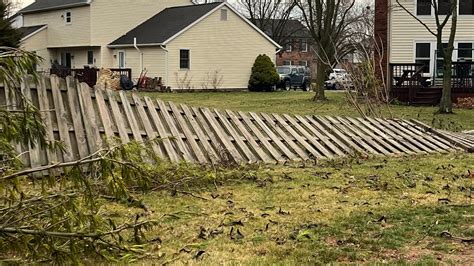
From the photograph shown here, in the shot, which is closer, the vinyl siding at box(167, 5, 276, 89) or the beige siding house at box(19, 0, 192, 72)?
the vinyl siding at box(167, 5, 276, 89)

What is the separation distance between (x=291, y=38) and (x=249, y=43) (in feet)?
A: 132

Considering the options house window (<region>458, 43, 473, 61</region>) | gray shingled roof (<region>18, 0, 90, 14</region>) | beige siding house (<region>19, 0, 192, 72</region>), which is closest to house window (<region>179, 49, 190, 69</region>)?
beige siding house (<region>19, 0, 192, 72</region>)

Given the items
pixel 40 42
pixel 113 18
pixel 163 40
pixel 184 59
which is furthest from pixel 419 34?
pixel 40 42

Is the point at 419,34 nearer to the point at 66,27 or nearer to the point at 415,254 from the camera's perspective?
the point at 66,27

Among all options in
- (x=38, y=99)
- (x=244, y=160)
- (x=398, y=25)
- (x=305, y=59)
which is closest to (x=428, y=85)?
(x=398, y=25)

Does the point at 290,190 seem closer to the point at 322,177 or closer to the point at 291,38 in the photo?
the point at 322,177

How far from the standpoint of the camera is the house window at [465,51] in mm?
32938

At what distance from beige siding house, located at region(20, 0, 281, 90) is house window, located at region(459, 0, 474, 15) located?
1464cm

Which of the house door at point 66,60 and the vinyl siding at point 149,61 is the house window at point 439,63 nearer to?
the vinyl siding at point 149,61

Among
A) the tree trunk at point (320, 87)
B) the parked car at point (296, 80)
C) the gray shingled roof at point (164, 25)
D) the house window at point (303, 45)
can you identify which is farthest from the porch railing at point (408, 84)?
the house window at point (303, 45)

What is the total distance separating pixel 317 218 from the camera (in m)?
6.43

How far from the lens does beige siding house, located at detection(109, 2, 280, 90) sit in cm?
4053

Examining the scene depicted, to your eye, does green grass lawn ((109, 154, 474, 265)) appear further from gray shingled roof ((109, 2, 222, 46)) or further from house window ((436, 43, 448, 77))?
gray shingled roof ((109, 2, 222, 46))

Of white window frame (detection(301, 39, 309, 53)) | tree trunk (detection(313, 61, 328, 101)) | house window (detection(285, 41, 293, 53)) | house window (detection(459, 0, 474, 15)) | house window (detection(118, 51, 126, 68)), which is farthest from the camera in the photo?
white window frame (detection(301, 39, 309, 53))
